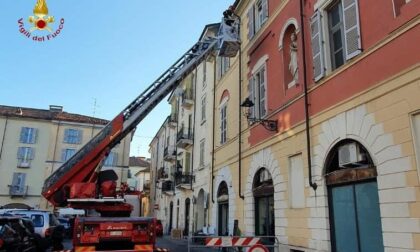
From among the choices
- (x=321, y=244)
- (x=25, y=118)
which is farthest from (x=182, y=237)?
(x=25, y=118)

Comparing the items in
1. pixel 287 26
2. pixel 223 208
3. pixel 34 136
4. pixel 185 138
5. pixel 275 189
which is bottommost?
pixel 223 208

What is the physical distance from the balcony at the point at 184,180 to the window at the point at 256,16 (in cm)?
1206

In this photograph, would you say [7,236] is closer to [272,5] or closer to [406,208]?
[406,208]

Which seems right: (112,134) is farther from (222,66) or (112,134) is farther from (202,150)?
(202,150)

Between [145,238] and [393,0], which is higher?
[393,0]

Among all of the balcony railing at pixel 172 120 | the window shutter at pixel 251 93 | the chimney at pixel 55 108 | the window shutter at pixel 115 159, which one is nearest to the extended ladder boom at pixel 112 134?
the window shutter at pixel 251 93

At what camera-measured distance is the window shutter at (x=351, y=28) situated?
8.85 meters

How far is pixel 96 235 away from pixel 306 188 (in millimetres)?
5621

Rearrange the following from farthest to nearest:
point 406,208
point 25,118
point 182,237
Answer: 1. point 25,118
2. point 182,237
3. point 406,208

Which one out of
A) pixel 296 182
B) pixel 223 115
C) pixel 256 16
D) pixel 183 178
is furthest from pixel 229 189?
pixel 183 178

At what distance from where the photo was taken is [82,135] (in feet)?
151

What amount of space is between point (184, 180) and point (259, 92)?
13238mm

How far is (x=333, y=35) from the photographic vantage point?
10141 millimetres

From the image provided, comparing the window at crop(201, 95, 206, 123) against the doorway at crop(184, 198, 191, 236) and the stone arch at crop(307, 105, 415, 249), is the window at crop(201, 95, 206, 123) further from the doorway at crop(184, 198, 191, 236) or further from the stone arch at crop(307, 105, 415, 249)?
the stone arch at crop(307, 105, 415, 249)
